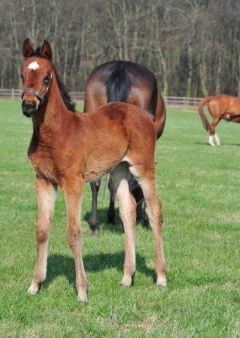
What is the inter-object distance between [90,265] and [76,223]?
1319 mm

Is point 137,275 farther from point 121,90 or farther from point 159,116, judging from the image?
point 159,116

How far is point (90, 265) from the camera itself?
6230mm

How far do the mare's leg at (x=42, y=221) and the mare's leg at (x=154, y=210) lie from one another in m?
0.84

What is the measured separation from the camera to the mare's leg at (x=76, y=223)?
16.3 feet

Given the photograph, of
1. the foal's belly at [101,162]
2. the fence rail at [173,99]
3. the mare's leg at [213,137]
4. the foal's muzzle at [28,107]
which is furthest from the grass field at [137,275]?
the fence rail at [173,99]

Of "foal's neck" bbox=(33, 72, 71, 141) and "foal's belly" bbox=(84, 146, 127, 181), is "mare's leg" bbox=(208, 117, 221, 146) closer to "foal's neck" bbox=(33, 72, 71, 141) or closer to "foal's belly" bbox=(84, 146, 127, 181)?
"foal's belly" bbox=(84, 146, 127, 181)

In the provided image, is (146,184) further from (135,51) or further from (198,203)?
(135,51)

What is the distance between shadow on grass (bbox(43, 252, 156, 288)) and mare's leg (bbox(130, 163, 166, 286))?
303 millimetres

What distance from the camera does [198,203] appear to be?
1018 cm

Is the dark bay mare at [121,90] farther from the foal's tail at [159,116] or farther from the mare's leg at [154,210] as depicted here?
the mare's leg at [154,210]

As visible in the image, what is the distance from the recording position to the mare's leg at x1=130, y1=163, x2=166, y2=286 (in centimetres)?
559

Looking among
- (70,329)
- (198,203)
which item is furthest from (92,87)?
(70,329)

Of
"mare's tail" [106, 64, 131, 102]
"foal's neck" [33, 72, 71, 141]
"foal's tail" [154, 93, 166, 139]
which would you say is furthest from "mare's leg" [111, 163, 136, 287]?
"foal's tail" [154, 93, 166, 139]

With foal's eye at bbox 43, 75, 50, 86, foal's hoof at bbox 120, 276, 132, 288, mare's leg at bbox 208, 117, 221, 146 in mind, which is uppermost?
foal's eye at bbox 43, 75, 50, 86
